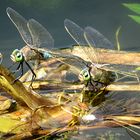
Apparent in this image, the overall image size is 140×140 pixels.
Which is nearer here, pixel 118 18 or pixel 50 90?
pixel 50 90

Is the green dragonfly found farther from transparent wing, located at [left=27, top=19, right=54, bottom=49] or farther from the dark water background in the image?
the dark water background

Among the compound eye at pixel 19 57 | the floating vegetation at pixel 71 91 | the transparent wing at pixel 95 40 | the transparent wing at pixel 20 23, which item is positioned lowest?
the floating vegetation at pixel 71 91

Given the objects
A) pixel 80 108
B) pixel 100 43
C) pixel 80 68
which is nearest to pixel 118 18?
pixel 100 43

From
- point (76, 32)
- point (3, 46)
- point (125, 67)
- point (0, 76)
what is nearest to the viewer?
point (0, 76)

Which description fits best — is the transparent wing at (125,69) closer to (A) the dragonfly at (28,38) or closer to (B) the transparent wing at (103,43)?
(B) the transparent wing at (103,43)

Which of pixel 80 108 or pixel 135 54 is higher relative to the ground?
pixel 135 54

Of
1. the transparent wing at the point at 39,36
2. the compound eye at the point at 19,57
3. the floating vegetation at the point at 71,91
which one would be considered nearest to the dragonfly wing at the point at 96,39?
the floating vegetation at the point at 71,91

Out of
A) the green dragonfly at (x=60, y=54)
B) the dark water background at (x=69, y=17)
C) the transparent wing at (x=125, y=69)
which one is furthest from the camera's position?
the dark water background at (x=69, y=17)

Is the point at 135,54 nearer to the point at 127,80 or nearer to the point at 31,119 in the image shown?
the point at 127,80

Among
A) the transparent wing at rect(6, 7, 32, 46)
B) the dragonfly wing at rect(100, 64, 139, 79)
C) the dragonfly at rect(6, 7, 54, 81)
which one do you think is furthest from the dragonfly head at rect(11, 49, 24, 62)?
the dragonfly wing at rect(100, 64, 139, 79)
